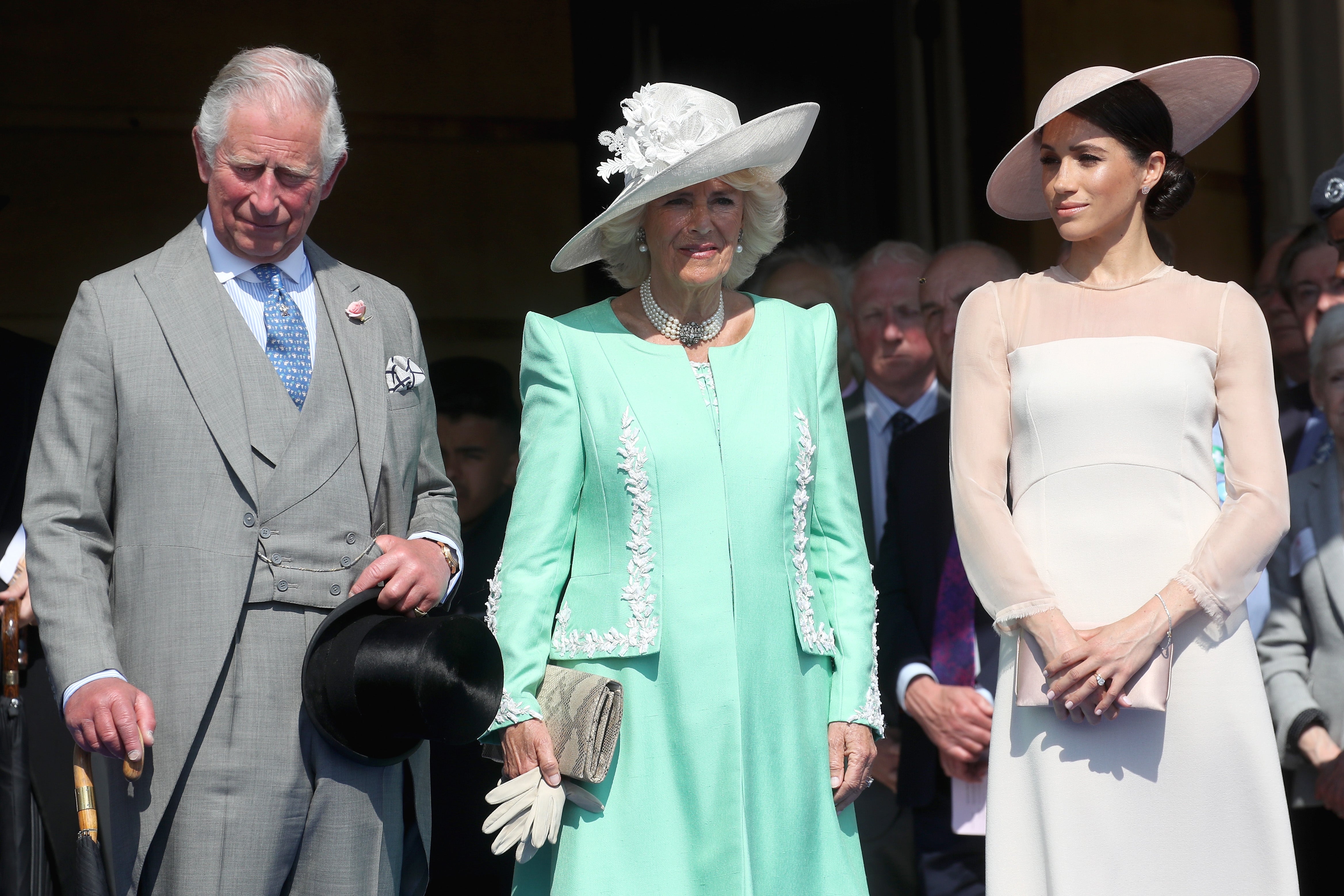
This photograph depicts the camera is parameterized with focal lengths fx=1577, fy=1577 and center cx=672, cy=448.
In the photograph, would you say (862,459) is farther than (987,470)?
Yes

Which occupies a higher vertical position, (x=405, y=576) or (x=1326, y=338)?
(x=1326, y=338)

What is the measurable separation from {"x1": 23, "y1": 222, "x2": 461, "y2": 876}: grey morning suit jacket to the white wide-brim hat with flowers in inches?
31.4

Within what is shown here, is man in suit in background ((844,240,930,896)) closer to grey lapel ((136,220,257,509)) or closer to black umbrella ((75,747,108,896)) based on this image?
grey lapel ((136,220,257,509))

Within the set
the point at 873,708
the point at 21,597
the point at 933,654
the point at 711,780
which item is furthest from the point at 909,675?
the point at 21,597

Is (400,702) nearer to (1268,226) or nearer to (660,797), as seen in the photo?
(660,797)

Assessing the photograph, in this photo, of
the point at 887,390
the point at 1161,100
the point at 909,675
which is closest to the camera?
the point at 1161,100

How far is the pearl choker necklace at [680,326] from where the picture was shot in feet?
10.7

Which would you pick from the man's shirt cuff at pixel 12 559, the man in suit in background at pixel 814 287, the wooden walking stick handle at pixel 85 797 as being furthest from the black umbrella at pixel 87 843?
the man in suit in background at pixel 814 287

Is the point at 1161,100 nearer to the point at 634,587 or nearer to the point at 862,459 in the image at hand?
the point at 634,587

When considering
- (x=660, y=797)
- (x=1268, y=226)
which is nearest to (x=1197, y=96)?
(x=660, y=797)

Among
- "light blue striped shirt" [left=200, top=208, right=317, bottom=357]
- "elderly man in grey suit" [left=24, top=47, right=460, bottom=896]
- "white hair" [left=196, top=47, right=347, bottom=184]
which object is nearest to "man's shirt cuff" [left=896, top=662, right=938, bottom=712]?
"elderly man in grey suit" [left=24, top=47, right=460, bottom=896]

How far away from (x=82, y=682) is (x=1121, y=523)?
195cm

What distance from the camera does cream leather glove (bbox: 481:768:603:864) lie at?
9.51 feet

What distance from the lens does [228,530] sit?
2875 mm
